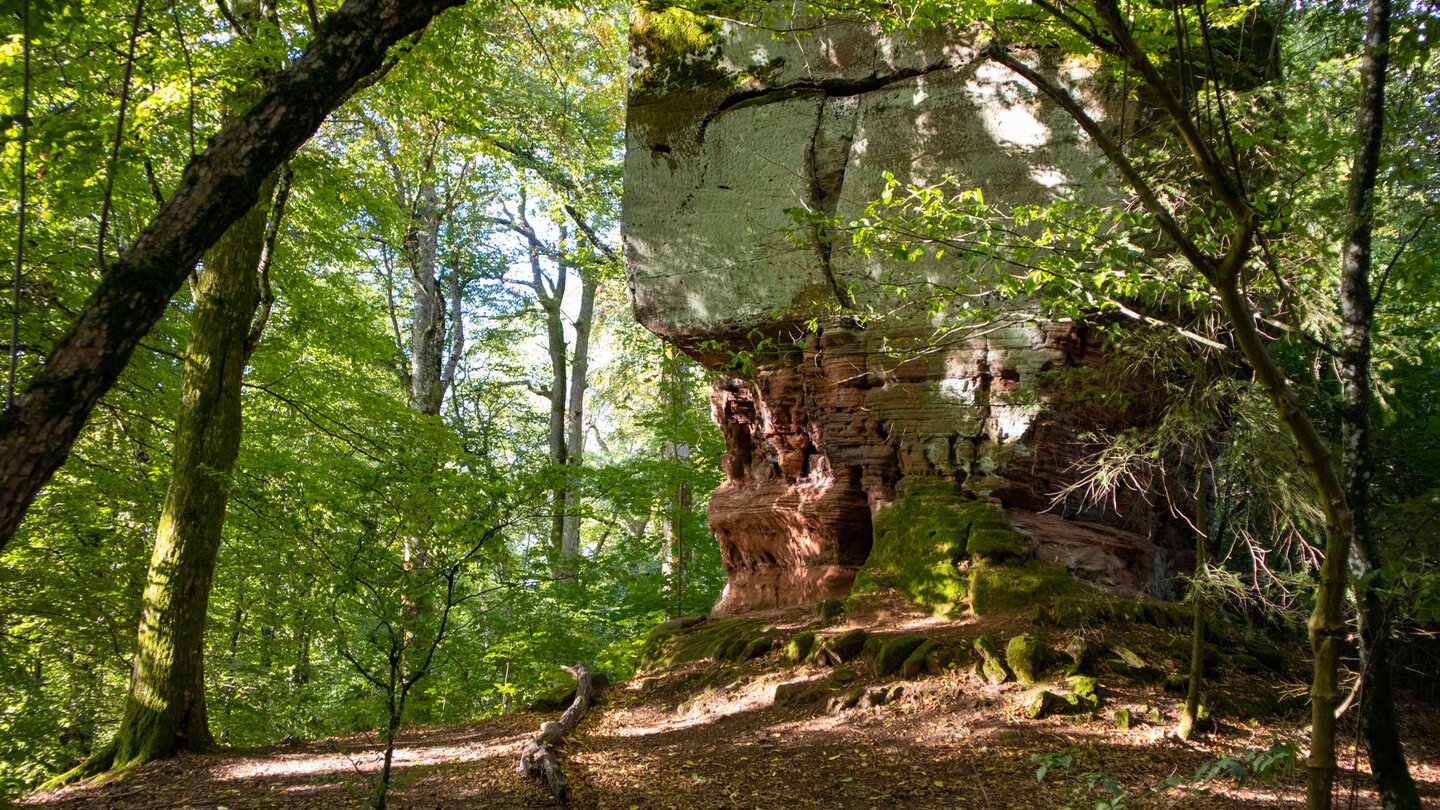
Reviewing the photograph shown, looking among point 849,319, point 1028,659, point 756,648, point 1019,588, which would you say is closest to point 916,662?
point 1028,659

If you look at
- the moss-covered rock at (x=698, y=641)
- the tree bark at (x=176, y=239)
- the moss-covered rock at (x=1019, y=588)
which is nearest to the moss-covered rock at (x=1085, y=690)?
the moss-covered rock at (x=1019, y=588)

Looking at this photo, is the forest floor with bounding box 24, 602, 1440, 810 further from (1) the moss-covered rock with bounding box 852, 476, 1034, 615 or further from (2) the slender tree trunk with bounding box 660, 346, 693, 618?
(2) the slender tree trunk with bounding box 660, 346, 693, 618

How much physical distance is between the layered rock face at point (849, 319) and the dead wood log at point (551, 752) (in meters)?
3.00

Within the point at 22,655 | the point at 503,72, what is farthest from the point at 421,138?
the point at 22,655

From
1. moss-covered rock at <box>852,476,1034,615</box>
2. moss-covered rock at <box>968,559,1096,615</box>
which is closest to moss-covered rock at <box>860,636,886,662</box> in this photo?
moss-covered rock at <box>852,476,1034,615</box>

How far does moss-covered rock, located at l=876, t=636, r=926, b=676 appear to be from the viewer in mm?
6773

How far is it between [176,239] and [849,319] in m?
7.28

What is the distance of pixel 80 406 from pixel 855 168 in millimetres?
8059

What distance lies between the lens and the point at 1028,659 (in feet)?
20.6

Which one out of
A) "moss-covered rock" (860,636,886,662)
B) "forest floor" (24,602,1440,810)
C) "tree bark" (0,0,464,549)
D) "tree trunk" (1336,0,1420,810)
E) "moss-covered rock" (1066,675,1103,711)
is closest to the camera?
"tree bark" (0,0,464,549)

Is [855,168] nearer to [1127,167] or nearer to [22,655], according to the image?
[1127,167]

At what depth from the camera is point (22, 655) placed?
26.9ft

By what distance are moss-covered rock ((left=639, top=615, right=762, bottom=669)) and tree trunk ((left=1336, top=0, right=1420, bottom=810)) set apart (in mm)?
5159

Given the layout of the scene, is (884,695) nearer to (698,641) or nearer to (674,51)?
(698,641)
